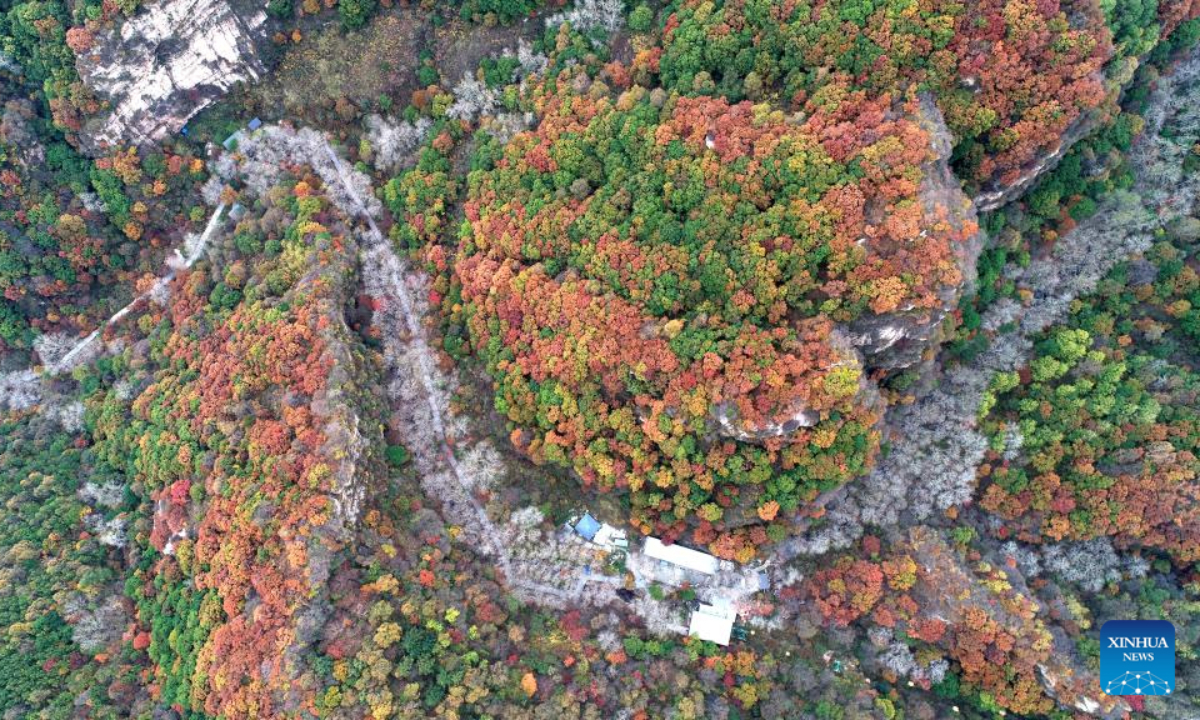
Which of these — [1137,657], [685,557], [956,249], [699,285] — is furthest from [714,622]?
[956,249]

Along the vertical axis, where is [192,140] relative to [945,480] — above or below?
above

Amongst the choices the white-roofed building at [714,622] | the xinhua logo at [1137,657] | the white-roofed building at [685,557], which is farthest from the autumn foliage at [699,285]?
the xinhua logo at [1137,657]

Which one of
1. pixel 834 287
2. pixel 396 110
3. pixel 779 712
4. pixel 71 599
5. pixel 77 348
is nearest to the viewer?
pixel 834 287

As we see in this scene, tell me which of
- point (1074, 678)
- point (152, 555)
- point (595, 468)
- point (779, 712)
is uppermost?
point (152, 555)

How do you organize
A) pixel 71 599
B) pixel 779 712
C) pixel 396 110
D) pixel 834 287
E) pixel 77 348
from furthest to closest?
pixel 77 348 → pixel 396 110 → pixel 71 599 → pixel 779 712 → pixel 834 287

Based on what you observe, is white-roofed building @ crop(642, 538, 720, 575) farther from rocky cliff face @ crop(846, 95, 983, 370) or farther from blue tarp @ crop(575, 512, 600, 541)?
rocky cliff face @ crop(846, 95, 983, 370)

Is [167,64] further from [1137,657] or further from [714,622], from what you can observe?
[1137,657]

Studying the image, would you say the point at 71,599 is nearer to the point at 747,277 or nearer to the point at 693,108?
the point at 747,277

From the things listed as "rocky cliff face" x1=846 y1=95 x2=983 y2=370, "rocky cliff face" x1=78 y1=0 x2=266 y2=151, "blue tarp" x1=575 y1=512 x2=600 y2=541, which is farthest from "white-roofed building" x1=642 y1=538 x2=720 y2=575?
"rocky cliff face" x1=78 y1=0 x2=266 y2=151

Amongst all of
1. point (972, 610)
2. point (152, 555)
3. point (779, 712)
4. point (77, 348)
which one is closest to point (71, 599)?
point (152, 555)
